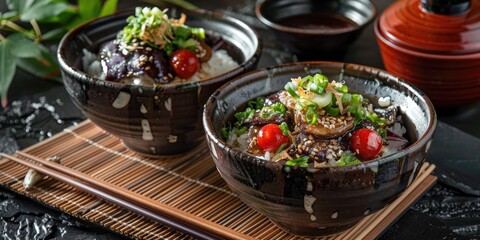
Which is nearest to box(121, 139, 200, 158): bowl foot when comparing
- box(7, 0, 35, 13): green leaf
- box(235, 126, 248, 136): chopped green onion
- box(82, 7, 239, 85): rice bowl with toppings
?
box(82, 7, 239, 85): rice bowl with toppings

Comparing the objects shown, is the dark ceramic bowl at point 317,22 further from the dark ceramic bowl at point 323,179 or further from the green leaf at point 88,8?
the dark ceramic bowl at point 323,179

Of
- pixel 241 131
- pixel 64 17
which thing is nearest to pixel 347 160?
pixel 241 131

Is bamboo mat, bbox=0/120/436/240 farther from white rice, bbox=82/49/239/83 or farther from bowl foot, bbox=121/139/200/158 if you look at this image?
white rice, bbox=82/49/239/83

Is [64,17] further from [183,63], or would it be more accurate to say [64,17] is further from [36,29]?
[183,63]

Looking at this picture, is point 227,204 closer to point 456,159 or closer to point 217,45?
point 217,45

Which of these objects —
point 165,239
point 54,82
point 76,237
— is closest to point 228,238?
point 165,239
